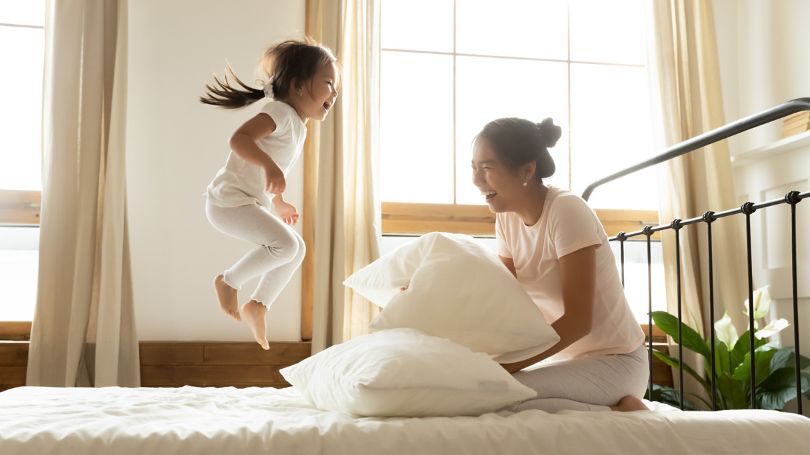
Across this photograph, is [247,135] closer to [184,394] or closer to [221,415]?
[184,394]

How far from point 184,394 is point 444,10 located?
7.93 ft

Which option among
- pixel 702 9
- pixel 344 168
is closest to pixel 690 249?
pixel 702 9

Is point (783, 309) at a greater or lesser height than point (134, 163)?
lesser

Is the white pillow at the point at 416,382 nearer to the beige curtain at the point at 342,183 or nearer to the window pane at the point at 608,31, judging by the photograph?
the beige curtain at the point at 342,183

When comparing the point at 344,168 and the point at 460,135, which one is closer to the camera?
the point at 344,168

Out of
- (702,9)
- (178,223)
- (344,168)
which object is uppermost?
(702,9)

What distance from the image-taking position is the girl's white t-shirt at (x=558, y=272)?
1564mm

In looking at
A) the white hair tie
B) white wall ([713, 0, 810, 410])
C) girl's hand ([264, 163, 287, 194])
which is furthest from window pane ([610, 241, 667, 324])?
girl's hand ([264, 163, 287, 194])

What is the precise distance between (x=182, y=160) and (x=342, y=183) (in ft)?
2.14

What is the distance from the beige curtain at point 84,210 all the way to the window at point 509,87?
1122 mm

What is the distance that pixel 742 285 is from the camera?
3344 millimetres

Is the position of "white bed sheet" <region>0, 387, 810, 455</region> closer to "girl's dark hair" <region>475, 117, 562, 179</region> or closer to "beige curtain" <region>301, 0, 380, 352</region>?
"girl's dark hair" <region>475, 117, 562, 179</region>

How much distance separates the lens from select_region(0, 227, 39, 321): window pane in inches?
123

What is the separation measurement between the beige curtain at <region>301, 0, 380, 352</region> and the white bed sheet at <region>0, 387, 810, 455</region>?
1.62 meters
